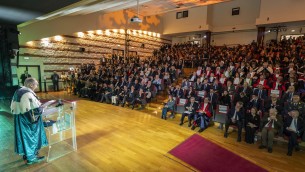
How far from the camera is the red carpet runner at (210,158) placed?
2.76 metres

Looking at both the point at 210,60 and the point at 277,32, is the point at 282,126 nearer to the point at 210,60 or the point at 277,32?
the point at 210,60

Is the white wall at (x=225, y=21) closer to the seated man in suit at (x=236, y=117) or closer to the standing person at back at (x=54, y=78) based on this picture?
the standing person at back at (x=54, y=78)

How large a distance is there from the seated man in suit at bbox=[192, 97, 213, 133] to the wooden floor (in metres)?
0.18

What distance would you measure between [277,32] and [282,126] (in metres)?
10.7

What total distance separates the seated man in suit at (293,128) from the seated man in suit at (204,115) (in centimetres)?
163

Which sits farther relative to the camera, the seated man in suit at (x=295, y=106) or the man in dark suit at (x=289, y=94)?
the man in dark suit at (x=289, y=94)

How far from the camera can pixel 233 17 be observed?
1320 cm

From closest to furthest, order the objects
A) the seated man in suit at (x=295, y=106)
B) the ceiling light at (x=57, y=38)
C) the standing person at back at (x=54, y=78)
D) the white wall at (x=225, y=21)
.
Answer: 1. the seated man in suit at (x=295, y=106)
2. the standing person at back at (x=54, y=78)
3. the ceiling light at (x=57, y=38)
4. the white wall at (x=225, y=21)

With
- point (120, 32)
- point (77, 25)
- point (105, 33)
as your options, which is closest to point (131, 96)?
point (77, 25)

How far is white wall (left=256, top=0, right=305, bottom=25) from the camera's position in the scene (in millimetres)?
9820

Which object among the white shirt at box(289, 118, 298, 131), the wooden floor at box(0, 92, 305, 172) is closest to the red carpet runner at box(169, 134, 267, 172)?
the wooden floor at box(0, 92, 305, 172)

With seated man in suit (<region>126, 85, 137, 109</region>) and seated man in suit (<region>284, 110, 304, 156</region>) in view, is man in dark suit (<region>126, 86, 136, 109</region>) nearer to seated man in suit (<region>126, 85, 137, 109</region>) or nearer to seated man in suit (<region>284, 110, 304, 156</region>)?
seated man in suit (<region>126, 85, 137, 109</region>)

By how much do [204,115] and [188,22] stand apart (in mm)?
11678

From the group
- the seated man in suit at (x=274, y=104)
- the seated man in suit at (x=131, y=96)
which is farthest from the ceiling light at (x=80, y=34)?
the seated man in suit at (x=274, y=104)
